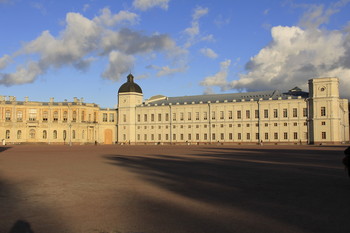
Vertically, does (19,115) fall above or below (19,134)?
above

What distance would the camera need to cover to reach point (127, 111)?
299ft

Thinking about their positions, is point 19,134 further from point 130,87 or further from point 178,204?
point 178,204

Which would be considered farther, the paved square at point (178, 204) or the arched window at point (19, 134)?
the arched window at point (19, 134)

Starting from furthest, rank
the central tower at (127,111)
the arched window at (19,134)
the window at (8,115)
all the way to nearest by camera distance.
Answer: the central tower at (127,111)
the arched window at (19,134)
the window at (8,115)

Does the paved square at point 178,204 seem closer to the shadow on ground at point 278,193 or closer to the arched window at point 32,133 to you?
the shadow on ground at point 278,193

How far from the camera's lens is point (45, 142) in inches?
3398

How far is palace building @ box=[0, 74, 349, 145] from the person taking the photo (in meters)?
70.0

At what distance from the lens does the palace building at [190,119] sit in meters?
70.0

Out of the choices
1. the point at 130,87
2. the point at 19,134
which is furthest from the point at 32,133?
the point at 130,87

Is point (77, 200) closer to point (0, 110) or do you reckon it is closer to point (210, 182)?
point (210, 182)

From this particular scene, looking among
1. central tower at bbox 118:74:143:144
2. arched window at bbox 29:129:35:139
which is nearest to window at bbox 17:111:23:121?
arched window at bbox 29:129:35:139

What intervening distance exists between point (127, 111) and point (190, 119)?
17693 mm

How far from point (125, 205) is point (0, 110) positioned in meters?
84.3

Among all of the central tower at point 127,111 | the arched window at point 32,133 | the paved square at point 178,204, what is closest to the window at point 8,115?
the arched window at point 32,133
